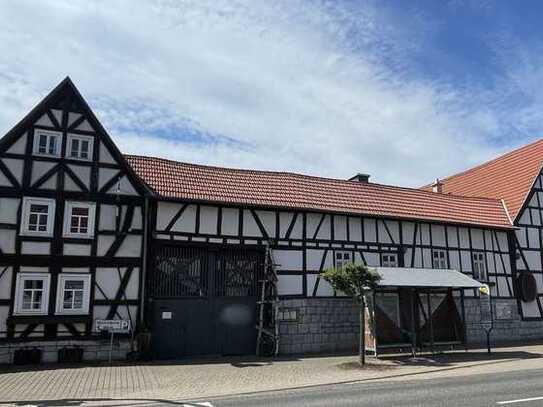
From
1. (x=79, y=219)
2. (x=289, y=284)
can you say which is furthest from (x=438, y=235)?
(x=79, y=219)

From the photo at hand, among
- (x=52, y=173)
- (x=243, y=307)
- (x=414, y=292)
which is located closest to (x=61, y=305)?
(x=52, y=173)

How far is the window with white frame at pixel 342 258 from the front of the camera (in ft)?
68.0

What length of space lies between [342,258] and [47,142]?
1201 centimetres

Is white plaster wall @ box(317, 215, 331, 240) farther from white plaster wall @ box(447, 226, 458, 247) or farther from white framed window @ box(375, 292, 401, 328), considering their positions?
white plaster wall @ box(447, 226, 458, 247)

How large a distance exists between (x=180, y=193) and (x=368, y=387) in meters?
9.99

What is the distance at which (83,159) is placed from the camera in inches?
698

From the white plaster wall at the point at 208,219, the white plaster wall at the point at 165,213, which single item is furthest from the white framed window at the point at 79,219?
the white plaster wall at the point at 208,219

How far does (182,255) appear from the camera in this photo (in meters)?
18.3

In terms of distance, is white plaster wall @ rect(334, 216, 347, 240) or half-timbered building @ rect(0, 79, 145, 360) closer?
half-timbered building @ rect(0, 79, 145, 360)

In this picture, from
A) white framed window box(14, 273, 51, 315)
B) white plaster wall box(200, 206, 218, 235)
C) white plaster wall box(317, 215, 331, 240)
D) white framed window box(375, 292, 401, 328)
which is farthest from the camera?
white plaster wall box(317, 215, 331, 240)

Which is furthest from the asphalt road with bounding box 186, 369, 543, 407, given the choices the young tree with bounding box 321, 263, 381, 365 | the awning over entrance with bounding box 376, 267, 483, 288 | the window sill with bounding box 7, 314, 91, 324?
the window sill with bounding box 7, 314, 91, 324

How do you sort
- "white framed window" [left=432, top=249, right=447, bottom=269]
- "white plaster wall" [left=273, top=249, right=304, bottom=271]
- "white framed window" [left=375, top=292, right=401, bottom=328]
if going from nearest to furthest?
1. "white framed window" [left=375, top=292, right=401, bottom=328]
2. "white plaster wall" [left=273, top=249, right=304, bottom=271]
3. "white framed window" [left=432, top=249, right=447, bottom=269]

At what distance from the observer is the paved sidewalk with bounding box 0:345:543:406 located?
1110 cm

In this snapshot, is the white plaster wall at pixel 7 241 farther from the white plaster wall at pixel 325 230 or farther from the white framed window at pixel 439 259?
the white framed window at pixel 439 259
